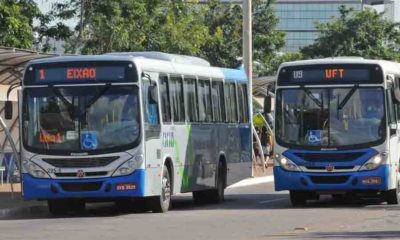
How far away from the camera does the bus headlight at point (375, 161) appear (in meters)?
20.5

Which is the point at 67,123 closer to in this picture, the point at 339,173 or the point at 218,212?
the point at 218,212

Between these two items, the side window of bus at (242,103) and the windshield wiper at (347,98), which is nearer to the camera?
the windshield wiper at (347,98)

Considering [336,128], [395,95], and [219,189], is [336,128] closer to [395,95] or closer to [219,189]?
[395,95]

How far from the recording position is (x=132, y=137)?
18.7 meters

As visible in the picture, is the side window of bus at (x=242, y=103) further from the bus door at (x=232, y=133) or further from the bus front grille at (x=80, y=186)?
the bus front grille at (x=80, y=186)

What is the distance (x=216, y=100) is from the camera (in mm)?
23172

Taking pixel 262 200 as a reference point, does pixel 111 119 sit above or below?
above

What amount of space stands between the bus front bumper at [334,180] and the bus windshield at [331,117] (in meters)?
0.60

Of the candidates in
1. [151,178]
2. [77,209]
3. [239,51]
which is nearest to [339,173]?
[151,178]

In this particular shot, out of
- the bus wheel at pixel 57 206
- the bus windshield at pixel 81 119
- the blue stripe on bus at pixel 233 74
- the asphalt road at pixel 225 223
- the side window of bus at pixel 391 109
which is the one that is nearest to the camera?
the asphalt road at pixel 225 223

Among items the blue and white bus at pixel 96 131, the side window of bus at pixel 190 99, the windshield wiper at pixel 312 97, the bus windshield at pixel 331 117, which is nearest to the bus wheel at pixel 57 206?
the blue and white bus at pixel 96 131

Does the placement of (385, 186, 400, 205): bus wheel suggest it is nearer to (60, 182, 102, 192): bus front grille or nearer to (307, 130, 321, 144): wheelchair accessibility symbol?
(307, 130, 321, 144): wheelchair accessibility symbol

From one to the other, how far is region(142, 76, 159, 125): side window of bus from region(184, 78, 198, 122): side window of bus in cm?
199

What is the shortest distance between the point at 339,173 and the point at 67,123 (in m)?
5.78
